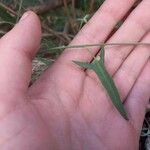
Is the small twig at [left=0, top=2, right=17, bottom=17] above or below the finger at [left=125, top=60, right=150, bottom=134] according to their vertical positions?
above

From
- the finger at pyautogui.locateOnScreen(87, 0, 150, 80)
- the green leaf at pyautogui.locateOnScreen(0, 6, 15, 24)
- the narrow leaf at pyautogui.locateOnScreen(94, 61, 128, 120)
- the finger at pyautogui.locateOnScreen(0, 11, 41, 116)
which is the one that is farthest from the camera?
the green leaf at pyautogui.locateOnScreen(0, 6, 15, 24)

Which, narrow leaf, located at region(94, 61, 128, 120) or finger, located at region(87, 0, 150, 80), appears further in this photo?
finger, located at region(87, 0, 150, 80)

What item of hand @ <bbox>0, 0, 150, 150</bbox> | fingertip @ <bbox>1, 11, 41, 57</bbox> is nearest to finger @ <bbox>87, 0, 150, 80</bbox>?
hand @ <bbox>0, 0, 150, 150</bbox>

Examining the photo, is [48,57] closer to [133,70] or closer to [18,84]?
[133,70]

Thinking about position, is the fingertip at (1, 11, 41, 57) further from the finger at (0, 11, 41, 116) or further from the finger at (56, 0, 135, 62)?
the finger at (56, 0, 135, 62)

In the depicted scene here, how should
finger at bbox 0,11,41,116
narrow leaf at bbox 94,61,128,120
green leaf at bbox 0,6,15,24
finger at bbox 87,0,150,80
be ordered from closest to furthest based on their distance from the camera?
finger at bbox 0,11,41,116 → narrow leaf at bbox 94,61,128,120 → finger at bbox 87,0,150,80 → green leaf at bbox 0,6,15,24

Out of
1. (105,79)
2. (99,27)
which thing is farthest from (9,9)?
(105,79)

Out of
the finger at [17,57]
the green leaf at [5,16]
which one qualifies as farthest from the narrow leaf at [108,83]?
the green leaf at [5,16]

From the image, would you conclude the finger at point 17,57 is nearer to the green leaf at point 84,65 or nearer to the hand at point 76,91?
the hand at point 76,91
